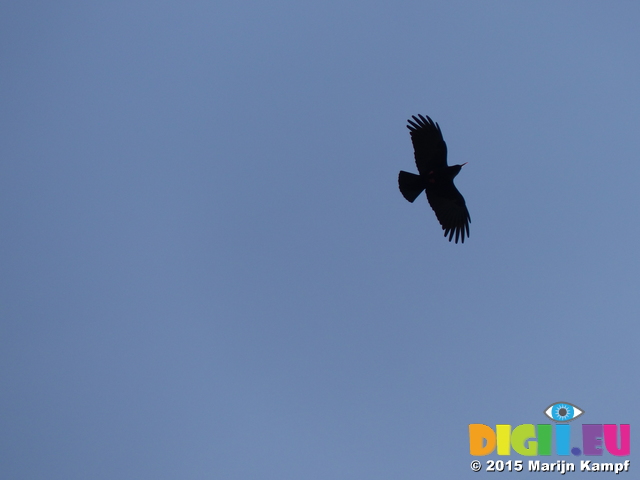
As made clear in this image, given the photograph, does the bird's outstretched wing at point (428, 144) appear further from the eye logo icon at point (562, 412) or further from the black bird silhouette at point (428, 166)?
the eye logo icon at point (562, 412)

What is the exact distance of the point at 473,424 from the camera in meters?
19.5

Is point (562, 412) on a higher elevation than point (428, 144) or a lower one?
lower

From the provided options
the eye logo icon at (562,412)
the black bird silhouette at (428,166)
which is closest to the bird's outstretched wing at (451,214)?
the black bird silhouette at (428,166)

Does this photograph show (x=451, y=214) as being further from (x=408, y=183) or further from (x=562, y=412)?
(x=562, y=412)

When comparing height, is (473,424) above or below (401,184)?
below

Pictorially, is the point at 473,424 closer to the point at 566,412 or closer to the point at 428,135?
the point at 566,412

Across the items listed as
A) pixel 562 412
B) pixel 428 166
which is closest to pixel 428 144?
pixel 428 166

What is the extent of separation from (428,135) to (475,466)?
30.1ft

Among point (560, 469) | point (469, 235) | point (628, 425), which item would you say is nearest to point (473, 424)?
point (560, 469)

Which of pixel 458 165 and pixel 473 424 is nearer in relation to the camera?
pixel 458 165

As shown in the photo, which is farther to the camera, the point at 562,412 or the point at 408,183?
the point at 562,412

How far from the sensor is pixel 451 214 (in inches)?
756

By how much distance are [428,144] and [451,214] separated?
2173mm

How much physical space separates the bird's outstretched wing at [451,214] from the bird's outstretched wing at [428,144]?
3.45ft
